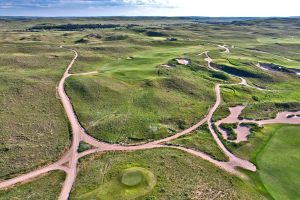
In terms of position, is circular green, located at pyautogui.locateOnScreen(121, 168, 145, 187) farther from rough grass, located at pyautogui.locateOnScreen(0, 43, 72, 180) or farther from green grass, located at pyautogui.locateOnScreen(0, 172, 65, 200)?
rough grass, located at pyautogui.locateOnScreen(0, 43, 72, 180)

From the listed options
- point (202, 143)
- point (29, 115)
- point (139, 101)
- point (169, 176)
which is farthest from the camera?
point (139, 101)

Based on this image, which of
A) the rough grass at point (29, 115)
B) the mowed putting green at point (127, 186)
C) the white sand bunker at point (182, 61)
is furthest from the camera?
the white sand bunker at point (182, 61)

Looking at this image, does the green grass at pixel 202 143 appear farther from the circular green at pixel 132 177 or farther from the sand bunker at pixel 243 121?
the circular green at pixel 132 177

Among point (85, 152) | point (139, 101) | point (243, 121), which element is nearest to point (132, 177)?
point (85, 152)

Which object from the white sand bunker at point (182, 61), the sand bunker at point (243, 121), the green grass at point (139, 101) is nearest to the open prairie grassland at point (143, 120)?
the green grass at point (139, 101)

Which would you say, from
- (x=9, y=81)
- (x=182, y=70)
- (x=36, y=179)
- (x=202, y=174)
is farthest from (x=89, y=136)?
(x=182, y=70)

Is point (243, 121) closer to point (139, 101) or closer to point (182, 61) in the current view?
point (139, 101)

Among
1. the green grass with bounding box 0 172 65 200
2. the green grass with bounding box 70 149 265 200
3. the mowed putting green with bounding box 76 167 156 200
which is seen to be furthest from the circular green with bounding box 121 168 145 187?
the green grass with bounding box 0 172 65 200
